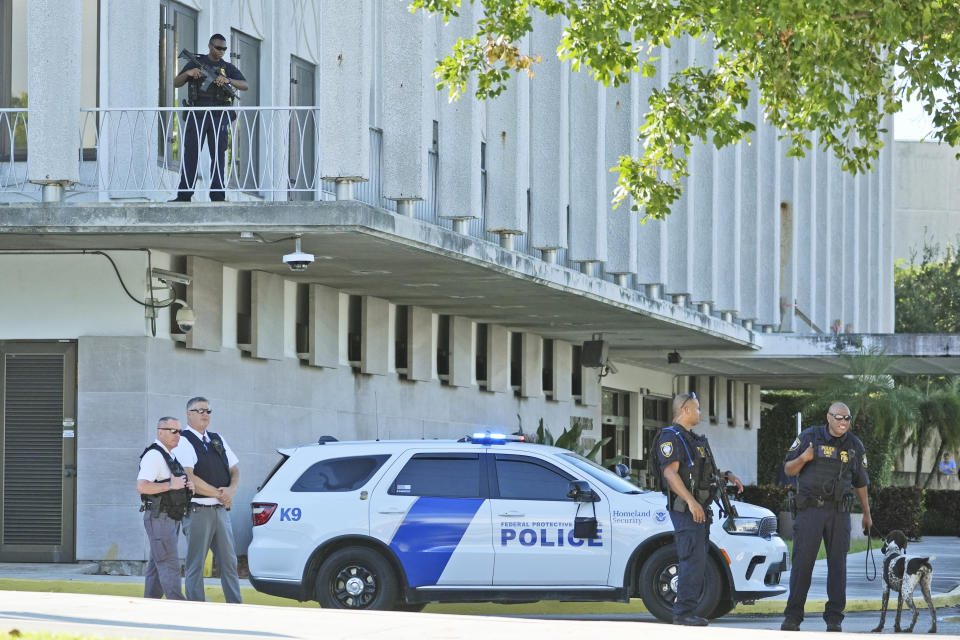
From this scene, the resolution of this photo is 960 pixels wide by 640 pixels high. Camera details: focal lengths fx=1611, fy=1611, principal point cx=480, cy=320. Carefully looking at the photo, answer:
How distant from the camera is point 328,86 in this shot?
16312mm

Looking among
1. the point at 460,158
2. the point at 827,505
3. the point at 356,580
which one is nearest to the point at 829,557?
the point at 827,505

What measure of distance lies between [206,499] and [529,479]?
125 inches

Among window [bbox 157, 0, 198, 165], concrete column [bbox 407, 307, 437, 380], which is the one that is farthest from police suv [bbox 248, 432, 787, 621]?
concrete column [bbox 407, 307, 437, 380]

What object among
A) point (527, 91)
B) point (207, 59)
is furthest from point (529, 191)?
point (207, 59)

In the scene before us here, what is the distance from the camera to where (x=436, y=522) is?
1436cm

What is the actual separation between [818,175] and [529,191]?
1848 cm

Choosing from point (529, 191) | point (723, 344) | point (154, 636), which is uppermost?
point (529, 191)

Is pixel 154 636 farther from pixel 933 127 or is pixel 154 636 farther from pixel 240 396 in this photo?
pixel 240 396

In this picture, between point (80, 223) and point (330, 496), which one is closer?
point (330, 496)

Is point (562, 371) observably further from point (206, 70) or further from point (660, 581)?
point (660, 581)

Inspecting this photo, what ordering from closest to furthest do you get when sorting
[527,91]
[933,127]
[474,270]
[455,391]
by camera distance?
[933,127], [474,270], [527,91], [455,391]

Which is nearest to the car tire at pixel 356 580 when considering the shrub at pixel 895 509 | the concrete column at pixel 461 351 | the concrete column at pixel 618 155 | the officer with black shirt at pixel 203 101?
the officer with black shirt at pixel 203 101

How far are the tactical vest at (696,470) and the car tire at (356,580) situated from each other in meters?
3.05

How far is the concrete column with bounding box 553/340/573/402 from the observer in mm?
30812
